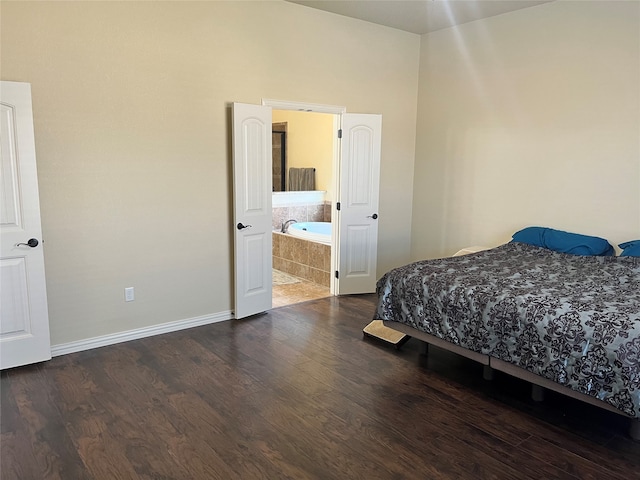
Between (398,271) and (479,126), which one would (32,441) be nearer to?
(398,271)

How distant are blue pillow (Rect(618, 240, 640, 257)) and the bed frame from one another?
1.62 m

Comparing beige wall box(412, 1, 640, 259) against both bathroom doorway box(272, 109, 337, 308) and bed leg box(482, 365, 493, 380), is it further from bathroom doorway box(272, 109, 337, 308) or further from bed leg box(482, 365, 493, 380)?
bed leg box(482, 365, 493, 380)

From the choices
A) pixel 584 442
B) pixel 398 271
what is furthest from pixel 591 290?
pixel 398 271

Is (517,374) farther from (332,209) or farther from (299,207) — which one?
(299,207)

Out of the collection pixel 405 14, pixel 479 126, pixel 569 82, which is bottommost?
pixel 479 126

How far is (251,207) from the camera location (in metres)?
4.52

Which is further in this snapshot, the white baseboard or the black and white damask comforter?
the white baseboard

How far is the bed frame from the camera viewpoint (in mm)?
2596

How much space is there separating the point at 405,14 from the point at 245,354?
377 centimetres

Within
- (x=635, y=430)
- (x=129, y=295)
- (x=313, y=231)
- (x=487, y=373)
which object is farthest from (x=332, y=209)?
(x=635, y=430)

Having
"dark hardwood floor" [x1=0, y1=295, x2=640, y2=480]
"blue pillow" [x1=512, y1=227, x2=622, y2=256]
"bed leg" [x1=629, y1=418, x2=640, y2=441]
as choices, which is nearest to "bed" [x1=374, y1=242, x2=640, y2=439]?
"bed leg" [x1=629, y1=418, x2=640, y2=441]

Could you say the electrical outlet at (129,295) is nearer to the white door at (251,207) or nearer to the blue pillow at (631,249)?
the white door at (251,207)

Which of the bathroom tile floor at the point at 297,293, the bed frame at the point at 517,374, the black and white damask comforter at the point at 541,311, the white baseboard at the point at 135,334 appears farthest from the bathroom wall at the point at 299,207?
the bed frame at the point at 517,374

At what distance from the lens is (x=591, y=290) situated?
3074 mm
